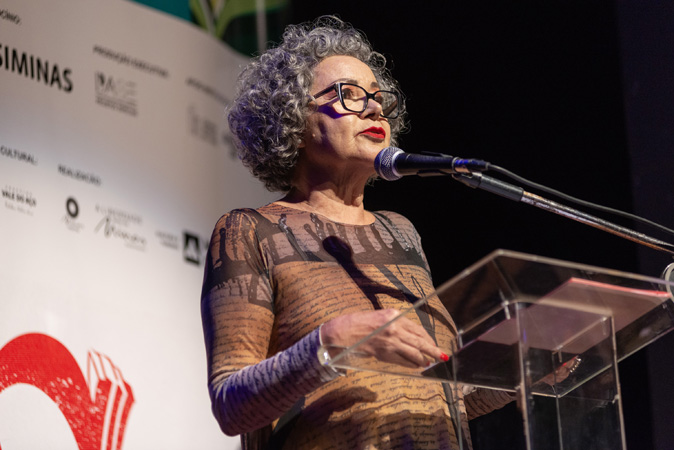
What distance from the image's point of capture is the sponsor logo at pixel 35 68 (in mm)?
2525

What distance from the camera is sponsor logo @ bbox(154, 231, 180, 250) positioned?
3033 millimetres

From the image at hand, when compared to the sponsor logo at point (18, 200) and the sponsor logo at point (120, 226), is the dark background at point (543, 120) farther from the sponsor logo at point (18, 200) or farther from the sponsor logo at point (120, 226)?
the sponsor logo at point (18, 200)

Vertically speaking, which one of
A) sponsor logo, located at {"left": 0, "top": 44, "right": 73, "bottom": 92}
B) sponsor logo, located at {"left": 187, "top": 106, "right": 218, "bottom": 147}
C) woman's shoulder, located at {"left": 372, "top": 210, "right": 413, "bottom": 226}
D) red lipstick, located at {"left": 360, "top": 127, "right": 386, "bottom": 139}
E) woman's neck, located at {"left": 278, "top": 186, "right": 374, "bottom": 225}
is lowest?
woman's neck, located at {"left": 278, "top": 186, "right": 374, "bottom": 225}

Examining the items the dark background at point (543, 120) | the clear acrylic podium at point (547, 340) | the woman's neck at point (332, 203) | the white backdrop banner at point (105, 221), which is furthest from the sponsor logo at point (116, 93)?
the clear acrylic podium at point (547, 340)

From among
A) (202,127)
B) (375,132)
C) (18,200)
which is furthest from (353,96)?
(202,127)

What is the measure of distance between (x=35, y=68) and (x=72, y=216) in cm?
48

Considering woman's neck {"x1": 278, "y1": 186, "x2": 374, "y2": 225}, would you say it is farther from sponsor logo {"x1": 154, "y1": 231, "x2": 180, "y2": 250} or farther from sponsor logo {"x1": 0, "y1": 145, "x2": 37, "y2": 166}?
sponsor logo {"x1": 154, "y1": 231, "x2": 180, "y2": 250}

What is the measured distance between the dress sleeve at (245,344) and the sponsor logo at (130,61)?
1.43m

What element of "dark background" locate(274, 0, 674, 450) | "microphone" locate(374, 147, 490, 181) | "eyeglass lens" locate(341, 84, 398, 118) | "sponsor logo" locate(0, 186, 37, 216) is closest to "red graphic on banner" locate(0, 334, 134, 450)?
"sponsor logo" locate(0, 186, 37, 216)

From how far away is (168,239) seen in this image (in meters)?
3.08

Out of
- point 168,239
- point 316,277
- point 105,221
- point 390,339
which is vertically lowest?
point 390,339

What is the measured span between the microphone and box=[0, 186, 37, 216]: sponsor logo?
1285mm

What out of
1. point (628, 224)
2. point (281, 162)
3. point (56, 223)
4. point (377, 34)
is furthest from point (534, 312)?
point (377, 34)

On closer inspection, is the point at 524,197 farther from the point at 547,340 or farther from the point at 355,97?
the point at 355,97
